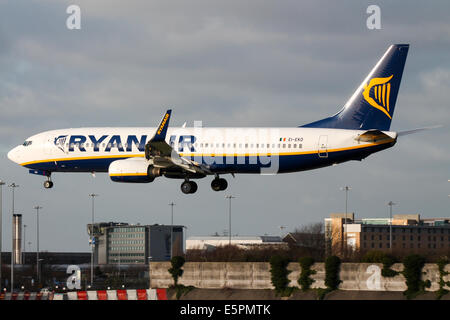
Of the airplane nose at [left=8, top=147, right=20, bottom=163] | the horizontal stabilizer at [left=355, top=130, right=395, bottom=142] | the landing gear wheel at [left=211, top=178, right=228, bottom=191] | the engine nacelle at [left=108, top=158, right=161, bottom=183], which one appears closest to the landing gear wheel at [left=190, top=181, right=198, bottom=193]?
the landing gear wheel at [left=211, top=178, right=228, bottom=191]

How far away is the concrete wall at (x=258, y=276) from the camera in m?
75.1

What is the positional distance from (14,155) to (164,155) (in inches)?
684

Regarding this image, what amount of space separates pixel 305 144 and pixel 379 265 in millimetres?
12134

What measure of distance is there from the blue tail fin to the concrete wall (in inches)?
463

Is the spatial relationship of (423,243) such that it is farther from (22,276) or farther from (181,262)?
(181,262)

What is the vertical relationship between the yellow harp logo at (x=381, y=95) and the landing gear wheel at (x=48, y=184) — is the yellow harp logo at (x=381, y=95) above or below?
above

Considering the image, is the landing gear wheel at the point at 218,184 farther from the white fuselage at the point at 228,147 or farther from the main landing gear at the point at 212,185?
the white fuselage at the point at 228,147

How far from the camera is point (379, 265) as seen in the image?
77.1 m

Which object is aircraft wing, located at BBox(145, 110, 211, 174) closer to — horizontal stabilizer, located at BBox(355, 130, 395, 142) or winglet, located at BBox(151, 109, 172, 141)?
winglet, located at BBox(151, 109, 172, 141)

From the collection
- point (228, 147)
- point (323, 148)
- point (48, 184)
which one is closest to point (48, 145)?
point (48, 184)

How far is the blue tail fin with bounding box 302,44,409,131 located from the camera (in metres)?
75.5

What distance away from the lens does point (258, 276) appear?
82.9 meters

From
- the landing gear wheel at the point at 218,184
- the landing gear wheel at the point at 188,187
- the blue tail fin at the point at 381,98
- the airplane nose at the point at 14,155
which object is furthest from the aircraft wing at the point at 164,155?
the airplane nose at the point at 14,155
